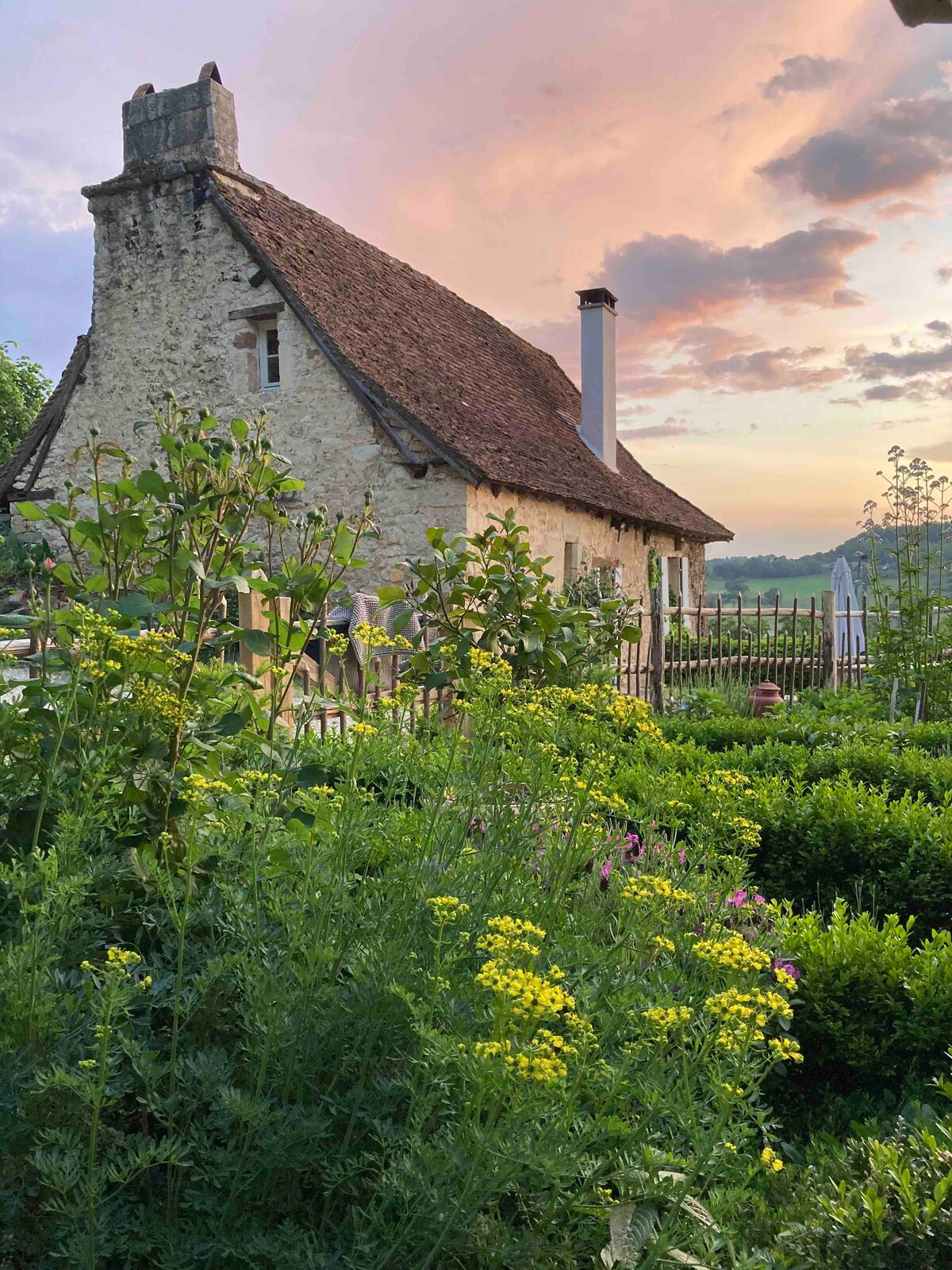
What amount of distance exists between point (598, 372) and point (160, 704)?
15.6 meters

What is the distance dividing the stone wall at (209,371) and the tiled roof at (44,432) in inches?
6.2

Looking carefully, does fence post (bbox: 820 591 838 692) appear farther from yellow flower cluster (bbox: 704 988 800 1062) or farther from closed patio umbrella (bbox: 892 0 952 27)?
yellow flower cluster (bbox: 704 988 800 1062)

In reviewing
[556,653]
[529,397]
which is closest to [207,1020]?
[556,653]

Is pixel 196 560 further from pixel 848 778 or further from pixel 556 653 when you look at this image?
pixel 848 778

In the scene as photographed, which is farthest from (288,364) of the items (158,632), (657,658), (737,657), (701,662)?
(158,632)

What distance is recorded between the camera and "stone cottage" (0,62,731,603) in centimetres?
1184

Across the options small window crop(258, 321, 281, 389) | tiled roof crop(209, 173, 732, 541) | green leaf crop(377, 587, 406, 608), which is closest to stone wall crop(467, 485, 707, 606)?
tiled roof crop(209, 173, 732, 541)

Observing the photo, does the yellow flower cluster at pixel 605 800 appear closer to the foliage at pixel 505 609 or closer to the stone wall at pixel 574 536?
the foliage at pixel 505 609

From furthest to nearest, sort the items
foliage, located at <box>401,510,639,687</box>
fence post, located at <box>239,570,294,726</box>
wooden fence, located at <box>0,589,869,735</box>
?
wooden fence, located at <box>0,589,869,735</box> < foliage, located at <box>401,510,639,687</box> < fence post, located at <box>239,570,294,726</box>

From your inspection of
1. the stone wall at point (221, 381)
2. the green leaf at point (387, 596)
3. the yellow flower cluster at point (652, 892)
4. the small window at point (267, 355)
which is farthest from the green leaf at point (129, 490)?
the small window at point (267, 355)

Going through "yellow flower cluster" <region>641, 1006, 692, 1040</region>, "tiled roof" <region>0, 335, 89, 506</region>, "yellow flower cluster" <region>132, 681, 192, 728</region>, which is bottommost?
"yellow flower cluster" <region>641, 1006, 692, 1040</region>

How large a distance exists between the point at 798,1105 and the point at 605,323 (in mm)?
14929

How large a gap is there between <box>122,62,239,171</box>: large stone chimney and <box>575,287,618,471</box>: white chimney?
240 inches

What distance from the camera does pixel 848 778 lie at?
500 cm
